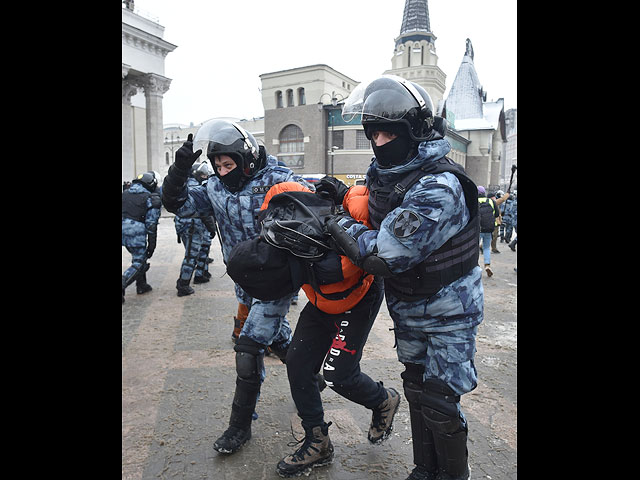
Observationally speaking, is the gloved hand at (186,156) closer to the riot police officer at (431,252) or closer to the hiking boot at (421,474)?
the riot police officer at (431,252)

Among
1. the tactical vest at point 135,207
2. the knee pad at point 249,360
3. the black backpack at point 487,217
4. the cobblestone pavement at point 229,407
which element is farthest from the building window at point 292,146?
the knee pad at point 249,360

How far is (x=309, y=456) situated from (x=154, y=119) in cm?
4061

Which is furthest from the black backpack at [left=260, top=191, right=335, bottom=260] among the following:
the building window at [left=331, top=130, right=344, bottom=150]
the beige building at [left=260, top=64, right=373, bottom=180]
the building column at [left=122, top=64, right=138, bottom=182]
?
the building window at [left=331, top=130, right=344, bottom=150]

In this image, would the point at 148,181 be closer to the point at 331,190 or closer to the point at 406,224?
the point at 331,190

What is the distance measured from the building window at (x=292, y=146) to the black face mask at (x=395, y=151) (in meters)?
35.4

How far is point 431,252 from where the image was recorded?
2.23 meters

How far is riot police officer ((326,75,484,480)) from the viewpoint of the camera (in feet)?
7.36

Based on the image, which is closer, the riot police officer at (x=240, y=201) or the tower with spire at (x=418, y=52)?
the riot police officer at (x=240, y=201)

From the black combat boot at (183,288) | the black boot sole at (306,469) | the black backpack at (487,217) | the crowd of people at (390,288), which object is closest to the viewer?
the crowd of people at (390,288)

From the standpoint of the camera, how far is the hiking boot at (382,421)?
3131 mm

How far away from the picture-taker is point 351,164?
115ft
